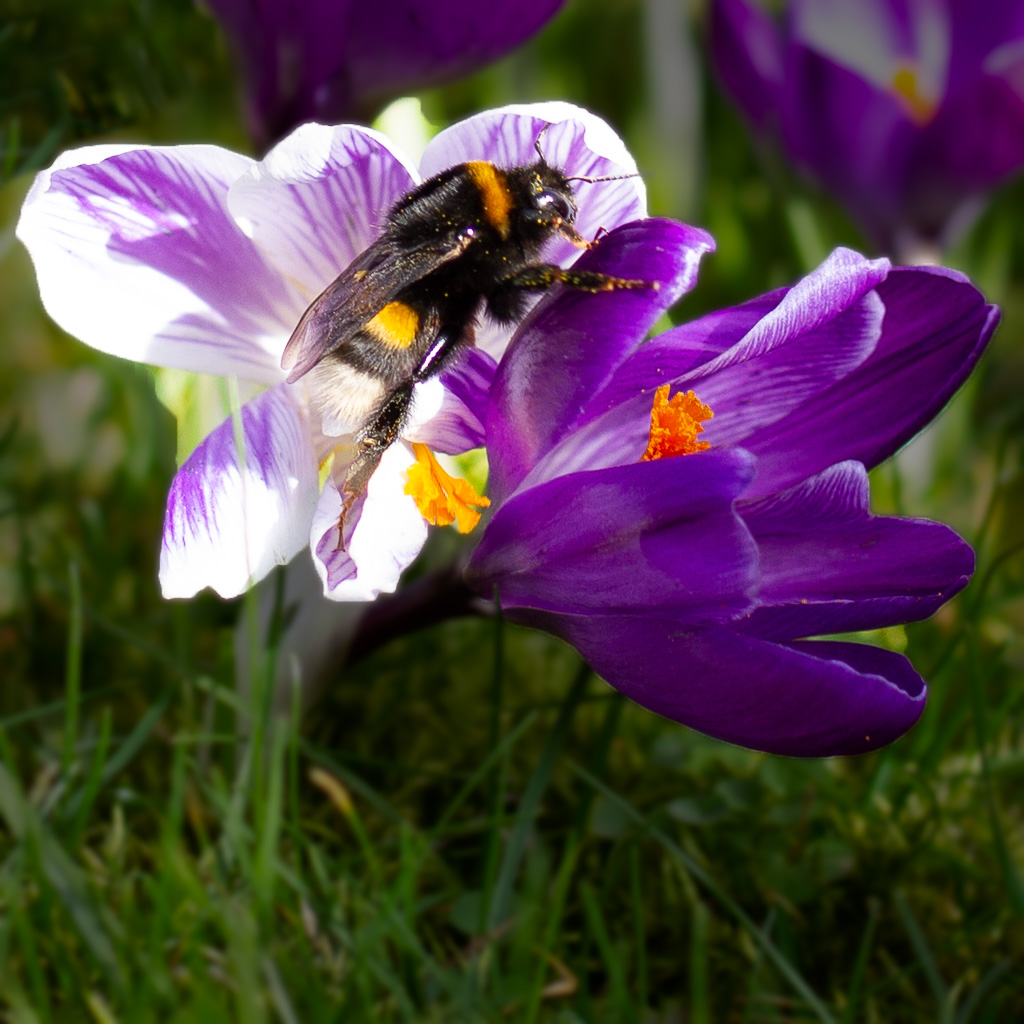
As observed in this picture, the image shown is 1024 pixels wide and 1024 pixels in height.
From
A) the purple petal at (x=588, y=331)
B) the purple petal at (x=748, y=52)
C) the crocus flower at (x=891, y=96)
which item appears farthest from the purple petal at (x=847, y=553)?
the purple petal at (x=748, y=52)

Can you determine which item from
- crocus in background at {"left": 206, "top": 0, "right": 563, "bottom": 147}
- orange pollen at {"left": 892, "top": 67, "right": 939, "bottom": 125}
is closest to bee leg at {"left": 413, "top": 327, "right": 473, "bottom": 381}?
crocus in background at {"left": 206, "top": 0, "right": 563, "bottom": 147}

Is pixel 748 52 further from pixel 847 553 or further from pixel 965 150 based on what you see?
pixel 847 553

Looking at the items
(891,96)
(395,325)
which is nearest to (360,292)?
(395,325)

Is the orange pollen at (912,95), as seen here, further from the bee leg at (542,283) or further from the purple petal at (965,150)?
the bee leg at (542,283)

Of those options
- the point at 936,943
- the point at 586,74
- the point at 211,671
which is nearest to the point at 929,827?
the point at 936,943

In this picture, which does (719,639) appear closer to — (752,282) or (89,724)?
(89,724)

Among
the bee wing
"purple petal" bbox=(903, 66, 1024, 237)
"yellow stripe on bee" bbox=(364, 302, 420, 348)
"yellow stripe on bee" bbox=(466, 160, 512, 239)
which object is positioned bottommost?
"purple petal" bbox=(903, 66, 1024, 237)

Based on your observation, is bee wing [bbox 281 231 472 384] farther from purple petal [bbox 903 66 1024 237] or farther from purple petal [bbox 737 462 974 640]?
purple petal [bbox 903 66 1024 237]
